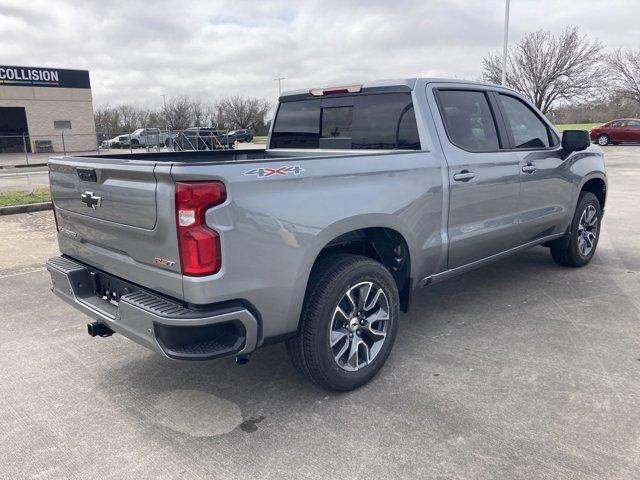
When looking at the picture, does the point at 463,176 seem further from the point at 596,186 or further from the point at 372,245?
the point at 596,186

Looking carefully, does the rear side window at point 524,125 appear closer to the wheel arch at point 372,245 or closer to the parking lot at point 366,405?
the parking lot at point 366,405

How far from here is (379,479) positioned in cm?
254

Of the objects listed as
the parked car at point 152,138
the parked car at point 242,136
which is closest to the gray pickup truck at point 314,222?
the parked car at point 152,138

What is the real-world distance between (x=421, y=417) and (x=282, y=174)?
5.09 feet

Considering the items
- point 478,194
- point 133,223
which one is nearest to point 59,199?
point 133,223

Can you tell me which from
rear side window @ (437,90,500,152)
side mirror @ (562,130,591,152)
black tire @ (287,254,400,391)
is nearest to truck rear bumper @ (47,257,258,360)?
black tire @ (287,254,400,391)

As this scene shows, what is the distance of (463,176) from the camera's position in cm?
395

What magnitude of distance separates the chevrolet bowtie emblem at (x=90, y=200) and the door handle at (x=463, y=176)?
237cm

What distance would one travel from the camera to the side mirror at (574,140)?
16.6 feet

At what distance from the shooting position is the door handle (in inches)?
154

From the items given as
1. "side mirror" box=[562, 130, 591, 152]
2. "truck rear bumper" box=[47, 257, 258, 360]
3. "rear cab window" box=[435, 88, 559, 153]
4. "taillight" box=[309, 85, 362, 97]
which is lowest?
"truck rear bumper" box=[47, 257, 258, 360]

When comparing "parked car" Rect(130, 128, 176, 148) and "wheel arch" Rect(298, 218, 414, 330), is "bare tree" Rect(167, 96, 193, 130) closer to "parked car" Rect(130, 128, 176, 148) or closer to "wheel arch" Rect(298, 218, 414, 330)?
"parked car" Rect(130, 128, 176, 148)

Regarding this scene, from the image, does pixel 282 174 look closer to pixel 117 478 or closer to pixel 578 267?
pixel 117 478

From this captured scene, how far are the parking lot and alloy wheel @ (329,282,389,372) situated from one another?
0.73 ft
